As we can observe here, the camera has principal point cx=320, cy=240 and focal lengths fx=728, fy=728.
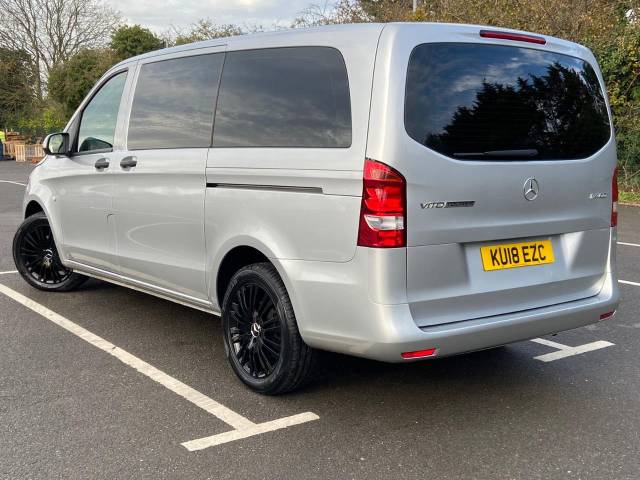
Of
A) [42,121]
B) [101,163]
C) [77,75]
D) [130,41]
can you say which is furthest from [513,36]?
[42,121]

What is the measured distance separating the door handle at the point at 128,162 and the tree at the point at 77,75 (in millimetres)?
30570

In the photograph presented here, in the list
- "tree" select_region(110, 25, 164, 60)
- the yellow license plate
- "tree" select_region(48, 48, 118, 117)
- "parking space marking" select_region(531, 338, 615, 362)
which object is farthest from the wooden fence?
the yellow license plate

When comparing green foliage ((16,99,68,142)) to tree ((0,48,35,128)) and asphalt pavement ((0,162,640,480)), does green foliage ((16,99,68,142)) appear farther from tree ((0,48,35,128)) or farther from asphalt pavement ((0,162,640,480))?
asphalt pavement ((0,162,640,480))

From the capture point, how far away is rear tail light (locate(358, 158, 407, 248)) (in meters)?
3.25

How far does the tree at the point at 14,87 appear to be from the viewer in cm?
3891

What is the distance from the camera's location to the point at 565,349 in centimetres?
482

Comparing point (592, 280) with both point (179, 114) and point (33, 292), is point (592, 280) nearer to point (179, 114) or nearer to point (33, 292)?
point (179, 114)

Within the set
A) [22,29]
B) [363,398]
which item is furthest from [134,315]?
[22,29]

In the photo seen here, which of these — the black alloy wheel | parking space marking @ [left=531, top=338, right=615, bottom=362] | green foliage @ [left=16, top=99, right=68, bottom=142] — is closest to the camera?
the black alloy wheel

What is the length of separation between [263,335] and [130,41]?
112 feet

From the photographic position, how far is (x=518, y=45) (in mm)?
3748

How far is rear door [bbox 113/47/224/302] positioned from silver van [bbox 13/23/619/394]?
0.01 meters

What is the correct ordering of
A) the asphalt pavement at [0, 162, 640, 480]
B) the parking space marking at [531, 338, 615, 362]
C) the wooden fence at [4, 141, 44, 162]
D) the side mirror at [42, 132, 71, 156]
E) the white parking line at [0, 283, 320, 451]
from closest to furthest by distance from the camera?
the asphalt pavement at [0, 162, 640, 480], the white parking line at [0, 283, 320, 451], the parking space marking at [531, 338, 615, 362], the side mirror at [42, 132, 71, 156], the wooden fence at [4, 141, 44, 162]

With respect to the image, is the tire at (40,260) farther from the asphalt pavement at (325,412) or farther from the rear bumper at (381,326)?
the rear bumper at (381,326)
